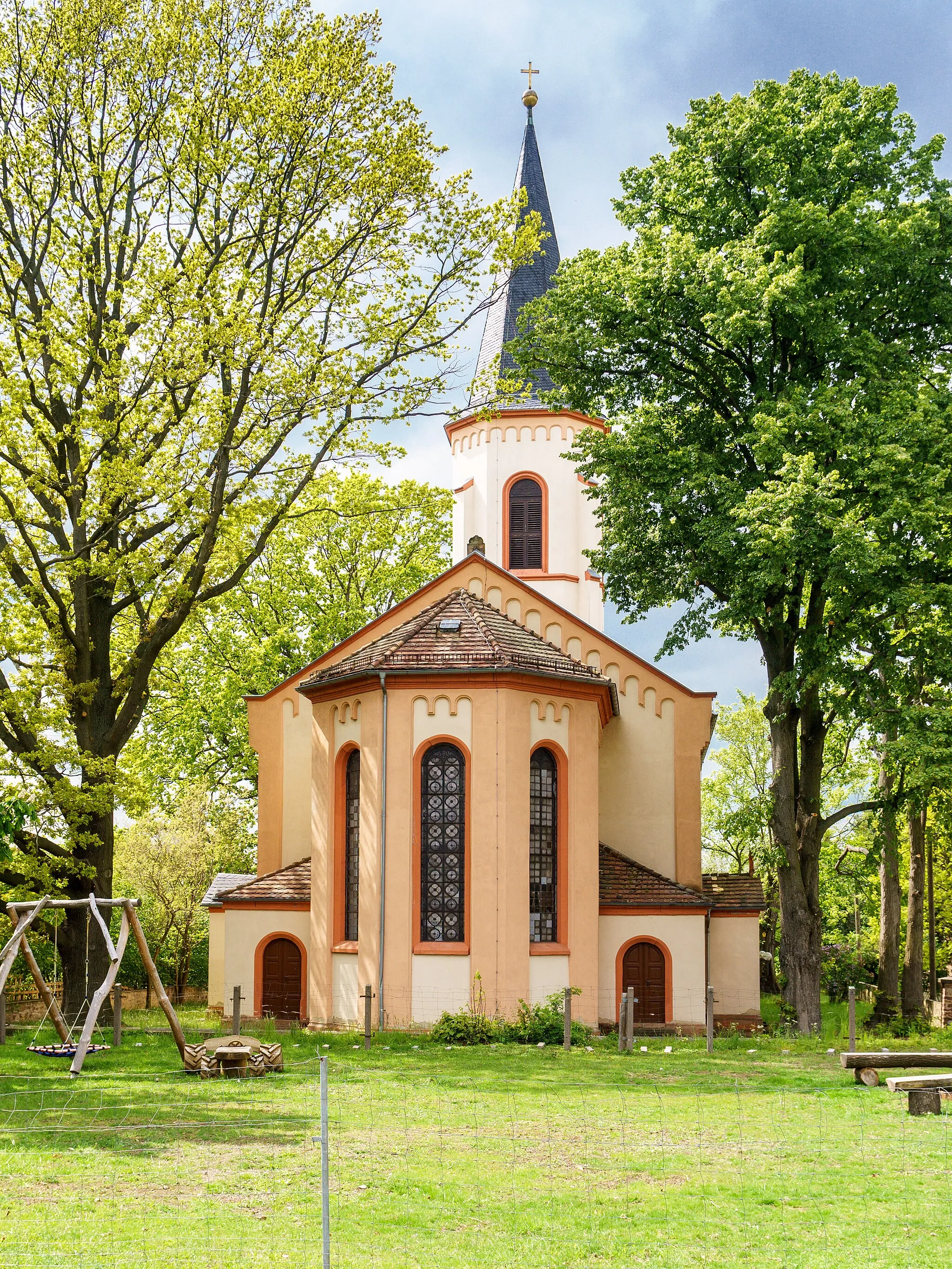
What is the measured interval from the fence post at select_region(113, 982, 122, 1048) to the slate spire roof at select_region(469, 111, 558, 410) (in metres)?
18.0

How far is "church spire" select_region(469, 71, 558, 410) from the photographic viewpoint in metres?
32.8

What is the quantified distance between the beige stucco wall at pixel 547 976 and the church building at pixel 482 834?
3 centimetres

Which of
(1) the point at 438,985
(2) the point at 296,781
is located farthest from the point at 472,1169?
(2) the point at 296,781

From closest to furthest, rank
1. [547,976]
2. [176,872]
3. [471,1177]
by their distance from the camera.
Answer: [471,1177]
[547,976]
[176,872]

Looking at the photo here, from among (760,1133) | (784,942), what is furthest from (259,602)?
(760,1133)

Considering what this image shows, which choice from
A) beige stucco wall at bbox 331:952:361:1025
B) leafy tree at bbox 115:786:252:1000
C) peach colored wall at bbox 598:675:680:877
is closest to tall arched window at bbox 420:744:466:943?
beige stucco wall at bbox 331:952:361:1025

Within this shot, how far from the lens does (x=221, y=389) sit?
22.0m

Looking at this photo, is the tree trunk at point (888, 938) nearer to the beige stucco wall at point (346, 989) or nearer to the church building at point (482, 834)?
the church building at point (482, 834)

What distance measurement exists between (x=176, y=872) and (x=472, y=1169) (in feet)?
81.6

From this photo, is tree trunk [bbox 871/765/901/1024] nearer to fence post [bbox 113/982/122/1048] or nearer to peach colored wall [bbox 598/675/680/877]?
peach colored wall [bbox 598/675/680/877]

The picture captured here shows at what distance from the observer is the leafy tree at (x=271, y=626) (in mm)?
36938

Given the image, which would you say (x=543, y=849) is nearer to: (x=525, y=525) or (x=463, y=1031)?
(x=463, y=1031)

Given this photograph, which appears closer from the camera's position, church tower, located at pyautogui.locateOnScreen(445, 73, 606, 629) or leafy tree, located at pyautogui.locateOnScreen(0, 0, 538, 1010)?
leafy tree, located at pyautogui.locateOnScreen(0, 0, 538, 1010)

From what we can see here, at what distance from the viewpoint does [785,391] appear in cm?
2197
